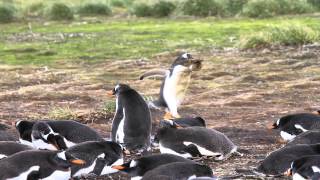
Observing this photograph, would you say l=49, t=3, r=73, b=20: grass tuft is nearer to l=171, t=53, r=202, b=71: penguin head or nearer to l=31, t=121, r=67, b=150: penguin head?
l=171, t=53, r=202, b=71: penguin head

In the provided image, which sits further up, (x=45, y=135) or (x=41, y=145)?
(x=45, y=135)

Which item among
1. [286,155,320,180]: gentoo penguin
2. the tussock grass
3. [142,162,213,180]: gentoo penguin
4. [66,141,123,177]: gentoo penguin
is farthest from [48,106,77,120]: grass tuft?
the tussock grass

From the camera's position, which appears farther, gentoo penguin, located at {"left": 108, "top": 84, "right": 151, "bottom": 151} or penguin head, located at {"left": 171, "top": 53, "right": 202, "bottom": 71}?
penguin head, located at {"left": 171, "top": 53, "right": 202, "bottom": 71}

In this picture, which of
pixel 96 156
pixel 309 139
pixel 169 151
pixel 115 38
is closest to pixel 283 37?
pixel 115 38

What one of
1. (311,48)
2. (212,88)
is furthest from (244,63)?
(212,88)

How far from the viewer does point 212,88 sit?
44.6 ft

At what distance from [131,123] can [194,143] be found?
954mm

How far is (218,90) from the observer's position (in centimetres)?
1307

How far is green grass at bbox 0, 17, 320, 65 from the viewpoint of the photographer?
20.3m

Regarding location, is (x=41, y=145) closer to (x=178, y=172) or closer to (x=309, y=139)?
(x=178, y=172)

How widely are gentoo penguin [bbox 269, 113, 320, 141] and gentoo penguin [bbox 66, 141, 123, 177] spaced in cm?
231

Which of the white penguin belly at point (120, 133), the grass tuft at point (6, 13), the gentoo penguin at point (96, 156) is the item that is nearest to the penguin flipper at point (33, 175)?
the gentoo penguin at point (96, 156)

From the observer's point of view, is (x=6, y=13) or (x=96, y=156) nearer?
(x=96, y=156)

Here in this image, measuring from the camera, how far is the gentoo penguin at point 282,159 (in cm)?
621
